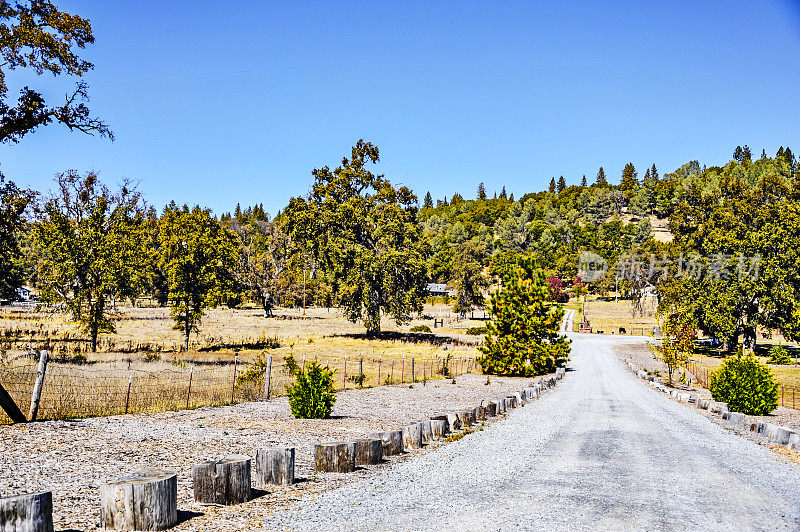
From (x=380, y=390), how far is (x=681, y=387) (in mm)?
20753

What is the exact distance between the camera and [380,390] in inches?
1017

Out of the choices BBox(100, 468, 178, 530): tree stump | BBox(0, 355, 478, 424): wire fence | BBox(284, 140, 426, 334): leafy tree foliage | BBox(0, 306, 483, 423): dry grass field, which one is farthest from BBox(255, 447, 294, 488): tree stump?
BBox(284, 140, 426, 334): leafy tree foliage

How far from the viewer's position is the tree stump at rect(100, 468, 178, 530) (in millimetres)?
6734

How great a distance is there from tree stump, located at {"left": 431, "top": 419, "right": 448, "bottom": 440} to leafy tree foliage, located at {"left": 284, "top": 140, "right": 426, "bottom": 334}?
36.8 meters

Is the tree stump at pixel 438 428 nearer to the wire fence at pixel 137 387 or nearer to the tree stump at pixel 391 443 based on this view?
the tree stump at pixel 391 443

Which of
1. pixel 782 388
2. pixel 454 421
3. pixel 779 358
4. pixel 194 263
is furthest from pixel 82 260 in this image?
pixel 779 358

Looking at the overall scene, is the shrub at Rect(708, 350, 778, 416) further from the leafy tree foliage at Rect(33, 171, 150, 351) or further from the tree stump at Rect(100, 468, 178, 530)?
the leafy tree foliage at Rect(33, 171, 150, 351)

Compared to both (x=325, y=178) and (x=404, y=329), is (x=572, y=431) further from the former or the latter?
(x=404, y=329)

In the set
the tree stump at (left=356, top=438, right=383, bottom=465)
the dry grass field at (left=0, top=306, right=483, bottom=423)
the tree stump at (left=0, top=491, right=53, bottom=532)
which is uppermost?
the tree stump at (left=0, top=491, right=53, bottom=532)

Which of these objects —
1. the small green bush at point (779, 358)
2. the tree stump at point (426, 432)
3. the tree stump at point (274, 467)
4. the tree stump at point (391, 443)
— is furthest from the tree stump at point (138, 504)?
the small green bush at point (779, 358)

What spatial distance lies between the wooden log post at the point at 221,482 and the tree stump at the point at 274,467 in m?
0.96

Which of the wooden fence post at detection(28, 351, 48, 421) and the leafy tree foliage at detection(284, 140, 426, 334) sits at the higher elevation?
the leafy tree foliage at detection(284, 140, 426, 334)

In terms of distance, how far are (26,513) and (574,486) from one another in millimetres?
8141

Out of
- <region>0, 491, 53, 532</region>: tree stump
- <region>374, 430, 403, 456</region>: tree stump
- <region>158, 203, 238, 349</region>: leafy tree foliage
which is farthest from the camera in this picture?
<region>158, 203, 238, 349</region>: leafy tree foliage
